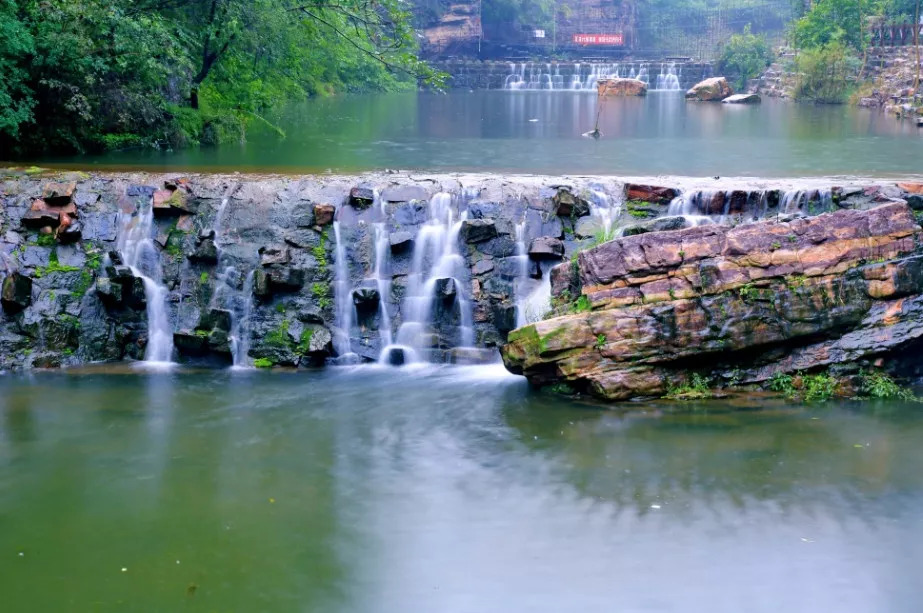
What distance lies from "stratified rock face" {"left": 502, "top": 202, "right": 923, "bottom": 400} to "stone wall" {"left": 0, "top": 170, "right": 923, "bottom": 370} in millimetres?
1462

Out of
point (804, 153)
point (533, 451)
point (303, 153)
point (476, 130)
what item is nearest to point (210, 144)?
point (303, 153)

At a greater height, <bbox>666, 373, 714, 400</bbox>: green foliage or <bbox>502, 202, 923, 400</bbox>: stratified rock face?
<bbox>502, 202, 923, 400</bbox>: stratified rock face

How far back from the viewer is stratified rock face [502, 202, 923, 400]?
12.2 m

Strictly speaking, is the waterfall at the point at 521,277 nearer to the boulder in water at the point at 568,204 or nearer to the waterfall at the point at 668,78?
the boulder in water at the point at 568,204

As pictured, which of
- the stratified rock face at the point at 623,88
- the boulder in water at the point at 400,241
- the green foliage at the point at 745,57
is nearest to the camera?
the boulder in water at the point at 400,241

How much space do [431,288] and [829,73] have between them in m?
38.2

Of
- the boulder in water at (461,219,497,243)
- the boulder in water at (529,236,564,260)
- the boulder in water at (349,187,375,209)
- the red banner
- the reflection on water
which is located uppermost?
the red banner

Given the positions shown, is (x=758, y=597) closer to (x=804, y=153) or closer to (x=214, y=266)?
(x=214, y=266)

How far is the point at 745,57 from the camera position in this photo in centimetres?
6091

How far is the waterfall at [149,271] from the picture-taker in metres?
14.2

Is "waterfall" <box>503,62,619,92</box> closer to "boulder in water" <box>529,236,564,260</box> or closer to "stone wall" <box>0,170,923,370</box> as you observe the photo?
"stone wall" <box>0,170,923,370</box>

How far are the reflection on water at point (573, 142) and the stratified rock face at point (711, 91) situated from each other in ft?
25.4

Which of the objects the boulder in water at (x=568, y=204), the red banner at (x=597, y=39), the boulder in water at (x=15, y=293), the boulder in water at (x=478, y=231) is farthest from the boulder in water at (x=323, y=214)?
the red banner at (x=597, y=39)

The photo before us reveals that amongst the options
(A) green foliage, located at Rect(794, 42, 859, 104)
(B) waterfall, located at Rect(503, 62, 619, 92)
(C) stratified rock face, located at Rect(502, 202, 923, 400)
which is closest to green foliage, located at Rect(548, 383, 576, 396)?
(C) stratified rock face, located at Rect(502, 202, 923, 400)
